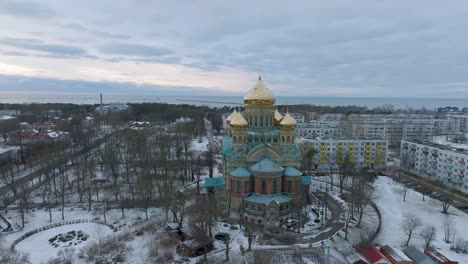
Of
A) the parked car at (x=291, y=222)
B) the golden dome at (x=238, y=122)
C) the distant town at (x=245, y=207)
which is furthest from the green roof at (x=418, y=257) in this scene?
the golden dome at (x=238, y=122)

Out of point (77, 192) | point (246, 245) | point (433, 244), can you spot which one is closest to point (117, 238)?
point (246, 245)

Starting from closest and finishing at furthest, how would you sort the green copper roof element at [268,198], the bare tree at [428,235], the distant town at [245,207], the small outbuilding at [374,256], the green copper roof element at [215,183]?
the small outbuilding at [374,256] < the distant town at [245,207] < the bare tree at [428,235] < the green copper roof element at [268,198] < the green copper roof element at [215,183]

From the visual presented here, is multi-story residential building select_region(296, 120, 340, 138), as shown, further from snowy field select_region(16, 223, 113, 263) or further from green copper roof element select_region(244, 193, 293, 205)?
snowy field select_region(16, 223, 113, 263)

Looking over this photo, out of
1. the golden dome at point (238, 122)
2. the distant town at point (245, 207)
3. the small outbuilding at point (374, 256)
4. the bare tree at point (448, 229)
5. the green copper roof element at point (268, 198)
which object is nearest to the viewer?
the small outbuilding at point (374, 256)

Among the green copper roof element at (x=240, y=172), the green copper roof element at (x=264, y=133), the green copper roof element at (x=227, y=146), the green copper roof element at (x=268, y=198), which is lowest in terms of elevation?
the green copper roof element at (x=268, y=198)

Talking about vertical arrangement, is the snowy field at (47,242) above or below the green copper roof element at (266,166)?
below

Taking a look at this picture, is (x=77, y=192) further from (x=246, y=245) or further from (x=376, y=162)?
(x=376, y=162)

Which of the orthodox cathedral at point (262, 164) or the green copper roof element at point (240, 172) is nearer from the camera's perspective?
the orthodox cathedral at point (262, 164)

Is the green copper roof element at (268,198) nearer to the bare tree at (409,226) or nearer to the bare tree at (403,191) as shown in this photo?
the bare tree at (409,226)
